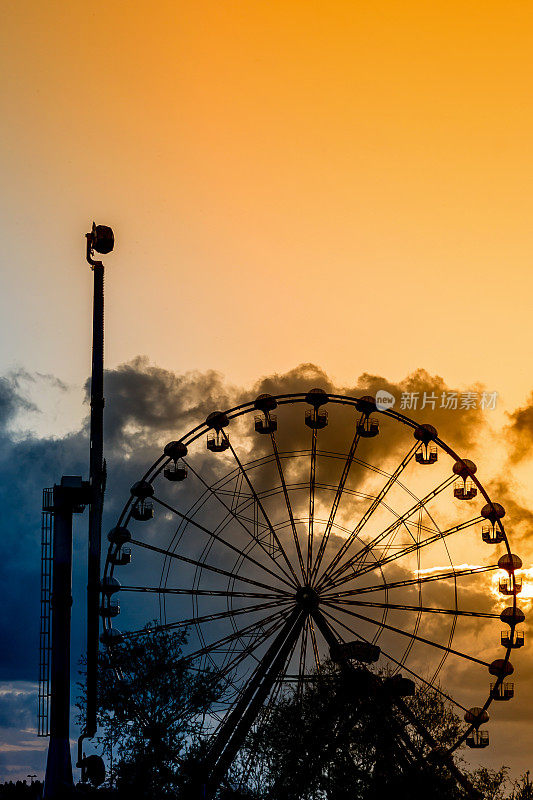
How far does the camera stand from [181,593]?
5009 centimetres

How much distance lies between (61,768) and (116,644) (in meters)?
7.71

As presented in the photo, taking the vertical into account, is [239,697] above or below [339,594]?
below

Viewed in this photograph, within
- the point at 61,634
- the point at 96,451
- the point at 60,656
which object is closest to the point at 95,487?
the point at 96,451

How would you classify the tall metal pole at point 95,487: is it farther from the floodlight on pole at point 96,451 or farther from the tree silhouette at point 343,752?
the tree silhouette at point 343,752

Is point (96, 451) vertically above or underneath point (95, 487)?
above

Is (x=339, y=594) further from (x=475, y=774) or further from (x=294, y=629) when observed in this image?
(x=475, y=774)

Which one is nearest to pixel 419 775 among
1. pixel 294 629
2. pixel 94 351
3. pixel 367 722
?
pixel 367 722

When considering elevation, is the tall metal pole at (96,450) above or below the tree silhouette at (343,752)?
above

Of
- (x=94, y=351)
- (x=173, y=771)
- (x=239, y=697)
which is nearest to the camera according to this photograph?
(x=239, y=697)

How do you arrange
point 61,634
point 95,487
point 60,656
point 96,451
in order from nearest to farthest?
point 60,656 < point 61,634 < point 95,487 < point 96,451

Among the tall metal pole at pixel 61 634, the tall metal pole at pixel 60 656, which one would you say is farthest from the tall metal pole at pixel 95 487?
the tall metal pole at pixel 60 656

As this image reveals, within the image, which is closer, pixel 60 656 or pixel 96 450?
pixel 60 656

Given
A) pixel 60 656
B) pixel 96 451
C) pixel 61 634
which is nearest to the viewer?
pixel 60 656

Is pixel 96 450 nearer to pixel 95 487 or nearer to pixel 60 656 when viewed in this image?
pixel 95 487
